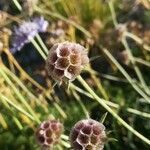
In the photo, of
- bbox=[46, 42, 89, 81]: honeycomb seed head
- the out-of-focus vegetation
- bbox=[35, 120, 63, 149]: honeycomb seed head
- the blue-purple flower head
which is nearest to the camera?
bbox=[46, 42, 89, 81]: honeycomb seed head

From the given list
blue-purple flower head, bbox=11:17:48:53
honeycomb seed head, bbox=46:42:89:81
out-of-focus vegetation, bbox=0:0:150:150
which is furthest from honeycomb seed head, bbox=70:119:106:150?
blue-purple flower head, bbox=11:17:48:53

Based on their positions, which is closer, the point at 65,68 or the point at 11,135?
the point at 65,68

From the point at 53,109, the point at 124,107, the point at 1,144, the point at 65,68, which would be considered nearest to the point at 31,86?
the point at 53,109

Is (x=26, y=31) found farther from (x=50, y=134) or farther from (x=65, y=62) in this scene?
(x=65, y=62)

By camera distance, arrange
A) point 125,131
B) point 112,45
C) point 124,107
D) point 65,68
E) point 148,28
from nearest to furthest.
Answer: point 65,68
point 124,107
point 125,131
point 112,45
point 148,28

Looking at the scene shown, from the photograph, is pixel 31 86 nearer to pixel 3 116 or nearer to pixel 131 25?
pixel 3 116

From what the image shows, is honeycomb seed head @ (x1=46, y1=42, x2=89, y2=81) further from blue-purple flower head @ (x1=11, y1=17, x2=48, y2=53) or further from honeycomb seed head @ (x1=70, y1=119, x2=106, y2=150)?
blue-purple flower head @ (x1=11, y1=17, x2=48, y2=53)

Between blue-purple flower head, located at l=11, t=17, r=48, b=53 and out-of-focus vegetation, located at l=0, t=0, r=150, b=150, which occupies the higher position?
blue-purple flower head, located at l=11, t=17, r=48, b=53

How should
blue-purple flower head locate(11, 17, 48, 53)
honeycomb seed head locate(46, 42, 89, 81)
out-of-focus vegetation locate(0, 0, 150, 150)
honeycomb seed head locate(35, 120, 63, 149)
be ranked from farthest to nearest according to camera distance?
blue-purple flower head locate(11, 17, 48, 53) → out-of-focus vegetation locate(0, 0, 150, 150) → honeycomb seed head locate(35, 120, 63, 149) → honeycomb seed head locate(46, 42, 89, 81)
